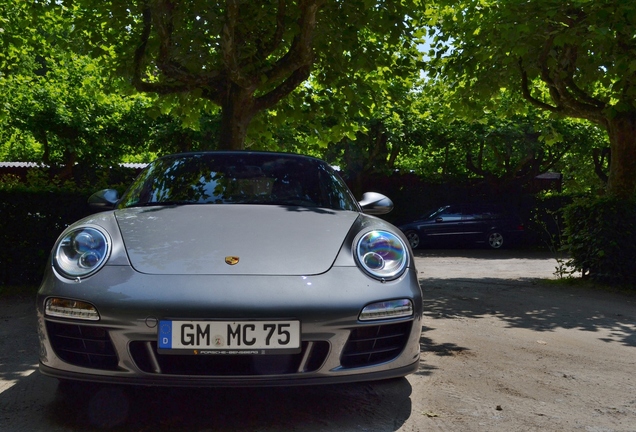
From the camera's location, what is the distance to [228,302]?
10.1 feet

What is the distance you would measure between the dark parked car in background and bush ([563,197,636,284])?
10.3 m

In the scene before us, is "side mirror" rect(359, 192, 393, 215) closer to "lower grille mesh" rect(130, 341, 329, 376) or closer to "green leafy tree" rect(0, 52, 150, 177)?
"lower grille mesh" rect(130, 341, 329, 376)

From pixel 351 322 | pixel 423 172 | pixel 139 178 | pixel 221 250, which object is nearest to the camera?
pixel 351 322

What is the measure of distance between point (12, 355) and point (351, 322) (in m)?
2.90

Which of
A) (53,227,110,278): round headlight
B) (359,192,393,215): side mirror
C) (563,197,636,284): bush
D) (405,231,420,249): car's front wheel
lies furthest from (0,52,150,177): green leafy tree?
(53,227,110,278): round headlight

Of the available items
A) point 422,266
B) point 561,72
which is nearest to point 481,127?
point 422,266

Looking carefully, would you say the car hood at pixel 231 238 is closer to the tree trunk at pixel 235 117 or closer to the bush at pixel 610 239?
the tree trunk at pixel 235 117

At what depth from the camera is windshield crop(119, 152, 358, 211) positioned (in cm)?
433

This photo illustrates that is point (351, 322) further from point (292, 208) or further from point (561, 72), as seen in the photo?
point (561, 72)

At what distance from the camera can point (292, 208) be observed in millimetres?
4125

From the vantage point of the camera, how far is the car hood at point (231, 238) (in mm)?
3320

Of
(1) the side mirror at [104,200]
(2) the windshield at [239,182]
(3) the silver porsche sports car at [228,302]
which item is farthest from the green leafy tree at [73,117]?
(3) the silver porsche sports car at [228,302]

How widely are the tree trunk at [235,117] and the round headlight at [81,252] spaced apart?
6.66m

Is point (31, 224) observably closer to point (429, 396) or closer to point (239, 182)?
point (239, 182)
